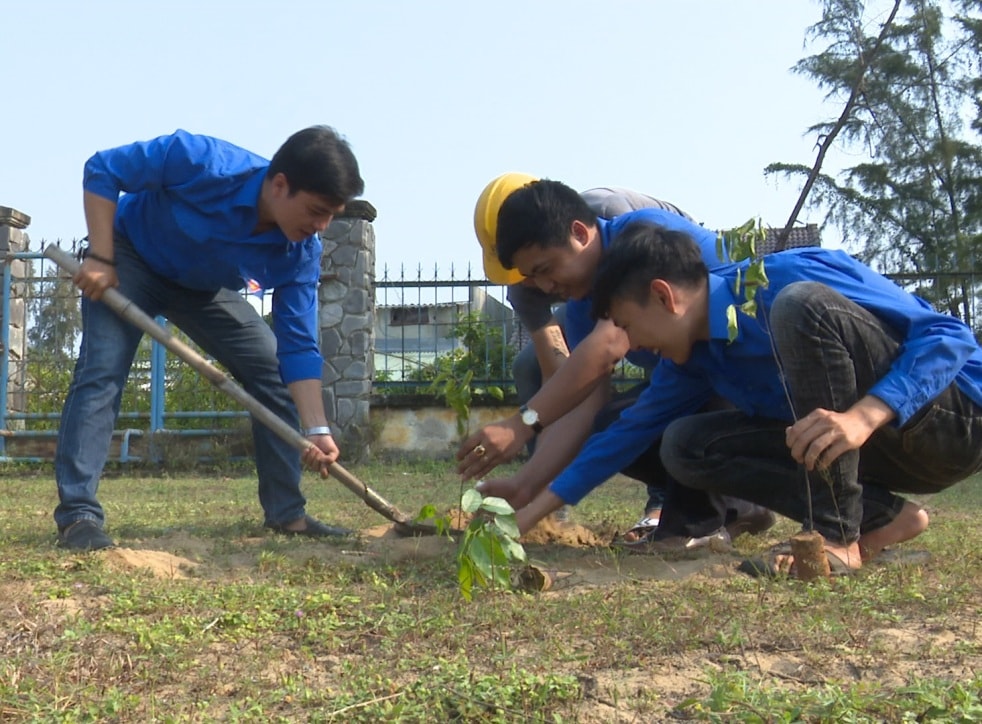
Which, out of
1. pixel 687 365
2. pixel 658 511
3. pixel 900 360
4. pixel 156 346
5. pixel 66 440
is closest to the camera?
pixel 900 360

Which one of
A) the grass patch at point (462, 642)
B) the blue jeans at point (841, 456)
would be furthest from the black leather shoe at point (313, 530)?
the blue jeans at point (841, 456)

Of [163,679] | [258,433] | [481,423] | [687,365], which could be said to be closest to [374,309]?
[481,423]

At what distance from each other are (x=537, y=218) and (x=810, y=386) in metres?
1.01

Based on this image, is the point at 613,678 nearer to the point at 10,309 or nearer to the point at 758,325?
the point at 758,325

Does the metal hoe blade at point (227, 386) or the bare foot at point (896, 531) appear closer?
the bare foot at point (896, 531)

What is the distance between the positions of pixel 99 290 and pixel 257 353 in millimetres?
672

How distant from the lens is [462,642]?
2408 millimetres

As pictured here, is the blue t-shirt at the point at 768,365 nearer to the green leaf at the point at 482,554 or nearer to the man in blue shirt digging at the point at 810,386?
the man in blue shirt digging at the point at 810,386

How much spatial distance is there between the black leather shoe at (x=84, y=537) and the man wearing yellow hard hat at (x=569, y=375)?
1.17 metres

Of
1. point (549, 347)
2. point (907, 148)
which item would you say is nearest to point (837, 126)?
point (907, 148)

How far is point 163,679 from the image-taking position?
221 cm

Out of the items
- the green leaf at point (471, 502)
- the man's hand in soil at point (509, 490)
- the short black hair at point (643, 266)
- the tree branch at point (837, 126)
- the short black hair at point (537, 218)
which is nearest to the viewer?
the green leaf at point (471, 502)

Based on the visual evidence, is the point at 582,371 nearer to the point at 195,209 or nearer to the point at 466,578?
the point at 466,578

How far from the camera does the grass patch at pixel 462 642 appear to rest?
6.56ft
